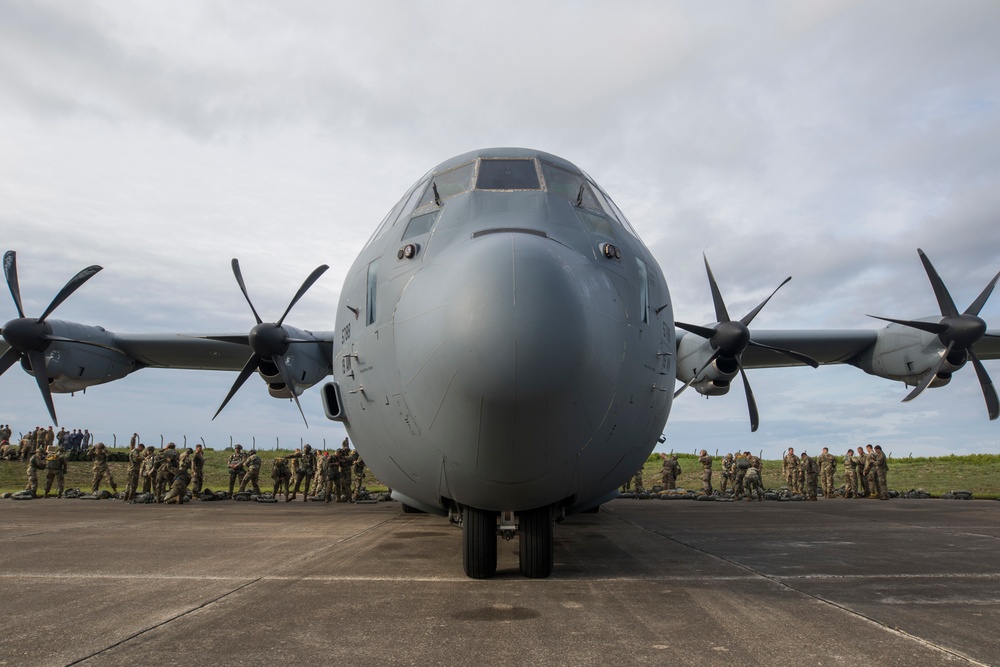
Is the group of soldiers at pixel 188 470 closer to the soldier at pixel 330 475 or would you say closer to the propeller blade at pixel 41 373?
the soldier at pixel 330 475

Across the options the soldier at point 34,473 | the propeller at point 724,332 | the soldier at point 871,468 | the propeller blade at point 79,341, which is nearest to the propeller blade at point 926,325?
the propeller at point 724,332

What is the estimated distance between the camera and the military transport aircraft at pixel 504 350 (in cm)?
428

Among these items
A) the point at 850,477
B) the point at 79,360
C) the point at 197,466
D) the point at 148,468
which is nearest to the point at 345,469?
the point at 197,466

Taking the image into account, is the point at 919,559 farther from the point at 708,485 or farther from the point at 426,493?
the point at 708,485

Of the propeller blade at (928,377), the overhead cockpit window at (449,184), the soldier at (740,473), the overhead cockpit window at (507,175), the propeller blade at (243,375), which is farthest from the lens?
the soldier at (740,473)

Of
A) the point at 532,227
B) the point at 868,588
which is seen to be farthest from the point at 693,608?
the point at 532,227

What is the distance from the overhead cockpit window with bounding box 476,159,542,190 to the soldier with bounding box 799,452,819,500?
18.7 metres

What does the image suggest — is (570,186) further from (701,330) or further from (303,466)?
(303,466)

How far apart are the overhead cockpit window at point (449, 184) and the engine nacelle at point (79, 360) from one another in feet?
35.2

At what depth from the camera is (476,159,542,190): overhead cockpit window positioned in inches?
249

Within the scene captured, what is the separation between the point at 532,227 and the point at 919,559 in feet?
20.9

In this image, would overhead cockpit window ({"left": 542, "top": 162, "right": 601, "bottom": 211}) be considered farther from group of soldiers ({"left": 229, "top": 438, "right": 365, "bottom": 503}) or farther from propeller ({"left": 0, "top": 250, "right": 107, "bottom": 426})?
group of soldiers ({"left": 229, "top": 438, "right": 365, "bottom": 503})

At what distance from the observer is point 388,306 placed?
537 centimetres

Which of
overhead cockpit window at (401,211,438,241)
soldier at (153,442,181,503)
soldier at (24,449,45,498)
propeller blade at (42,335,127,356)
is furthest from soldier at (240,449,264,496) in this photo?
overhead cockpit window at (401,211,438,241)
